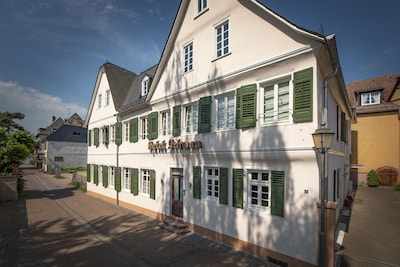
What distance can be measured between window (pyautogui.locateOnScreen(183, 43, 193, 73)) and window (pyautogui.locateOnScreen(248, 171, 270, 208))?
228 inches

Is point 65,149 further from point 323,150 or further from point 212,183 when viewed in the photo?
point 323,150

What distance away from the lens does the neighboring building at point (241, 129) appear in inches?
261

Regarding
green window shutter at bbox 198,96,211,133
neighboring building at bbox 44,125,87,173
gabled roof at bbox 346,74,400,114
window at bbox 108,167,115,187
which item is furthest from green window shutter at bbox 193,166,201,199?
neighboring building at bbox 44,125,87,173

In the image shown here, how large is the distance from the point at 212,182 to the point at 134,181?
21.1 feet

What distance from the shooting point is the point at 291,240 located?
6695mm

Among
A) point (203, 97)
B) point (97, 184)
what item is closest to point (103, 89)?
point (97, 184)

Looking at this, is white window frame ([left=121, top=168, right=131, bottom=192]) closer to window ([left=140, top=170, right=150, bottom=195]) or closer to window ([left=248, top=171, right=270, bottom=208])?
window ([left=140, top=170, right=150, bottom=195])

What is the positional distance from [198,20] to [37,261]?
1107cm

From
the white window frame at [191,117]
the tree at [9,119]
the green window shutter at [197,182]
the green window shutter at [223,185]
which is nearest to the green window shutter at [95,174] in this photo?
the white window frame at [191,117]

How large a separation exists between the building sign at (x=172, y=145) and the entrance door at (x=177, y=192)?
1.20 meters

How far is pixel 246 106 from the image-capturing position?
26.1ft

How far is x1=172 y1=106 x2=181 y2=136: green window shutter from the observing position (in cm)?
1078

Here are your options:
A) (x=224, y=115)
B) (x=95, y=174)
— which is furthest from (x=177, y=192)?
(x=95, y=174)

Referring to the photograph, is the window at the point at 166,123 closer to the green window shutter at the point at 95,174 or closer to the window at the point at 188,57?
the window at the point at 188,57
